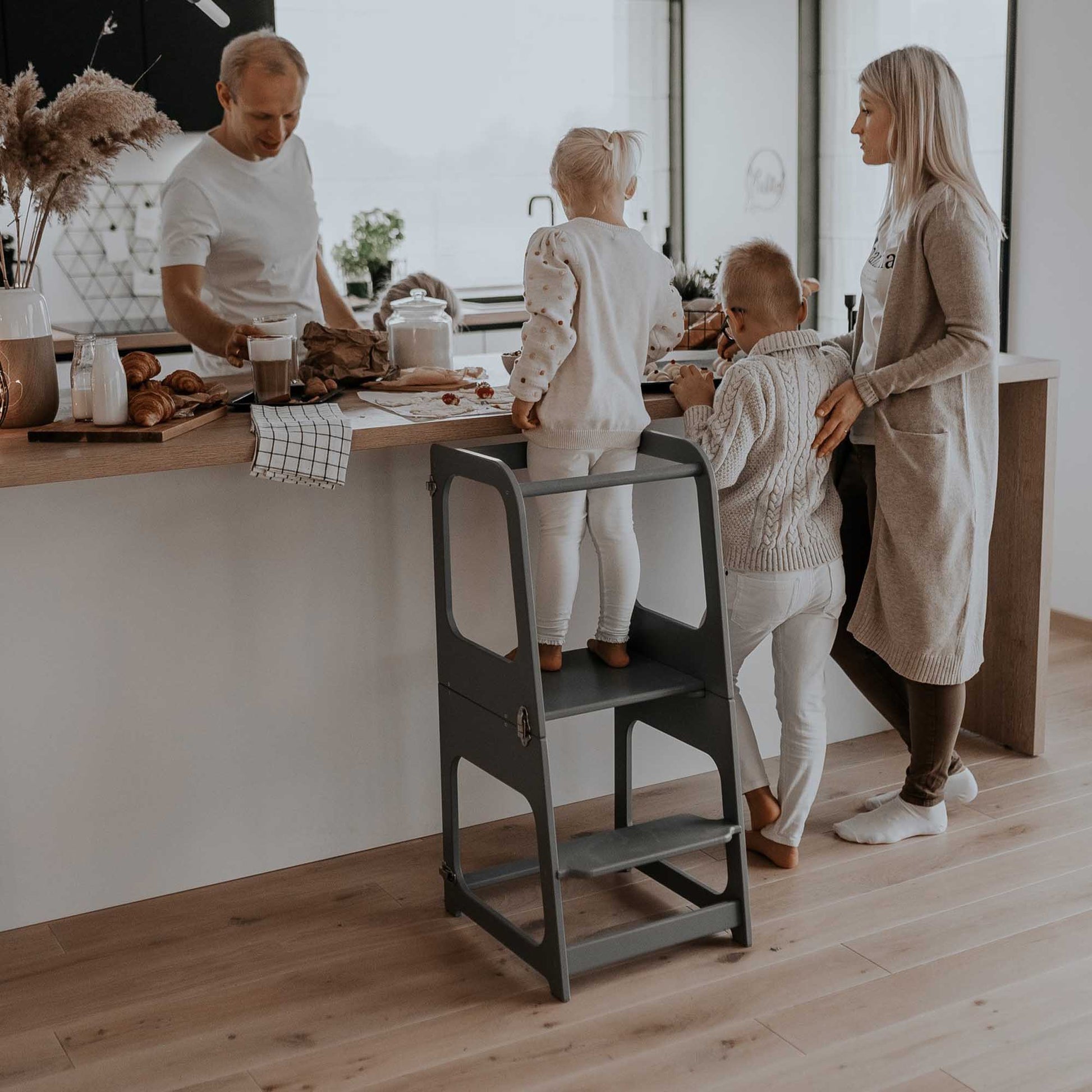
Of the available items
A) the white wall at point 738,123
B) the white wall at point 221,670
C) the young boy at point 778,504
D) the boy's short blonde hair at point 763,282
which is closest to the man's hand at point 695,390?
the young boy at point 778,504

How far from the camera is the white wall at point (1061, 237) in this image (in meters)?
3.71

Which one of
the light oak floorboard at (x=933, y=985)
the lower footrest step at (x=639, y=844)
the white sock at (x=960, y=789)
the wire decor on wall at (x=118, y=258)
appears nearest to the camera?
the light oak floorboard at (x=933, y=985)

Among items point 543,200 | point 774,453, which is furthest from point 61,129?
point 543,200

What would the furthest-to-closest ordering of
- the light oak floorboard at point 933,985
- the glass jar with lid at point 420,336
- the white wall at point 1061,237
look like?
the white wall at point 1061,237 < the glass jar with lid at point 420,336 < the light oak floorboard at point 933,985

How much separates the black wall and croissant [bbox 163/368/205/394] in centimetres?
233

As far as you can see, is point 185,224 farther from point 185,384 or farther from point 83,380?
point 83,380

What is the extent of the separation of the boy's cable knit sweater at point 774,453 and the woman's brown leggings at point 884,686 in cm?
22

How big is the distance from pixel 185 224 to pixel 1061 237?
2442 millimetres

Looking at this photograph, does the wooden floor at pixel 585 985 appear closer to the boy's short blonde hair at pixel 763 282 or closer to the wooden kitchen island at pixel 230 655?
the wooden kitchen island at pixel 230 655

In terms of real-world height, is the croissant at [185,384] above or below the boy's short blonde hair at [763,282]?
below

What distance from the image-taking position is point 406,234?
204 inches

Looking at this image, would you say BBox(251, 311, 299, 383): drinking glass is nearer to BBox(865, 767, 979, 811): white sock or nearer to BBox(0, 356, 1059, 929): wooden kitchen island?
BBox(0, 356, 1059, 929): wooden kitchen island

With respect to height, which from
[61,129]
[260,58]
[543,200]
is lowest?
[61,129]

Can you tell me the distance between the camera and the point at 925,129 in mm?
2314
